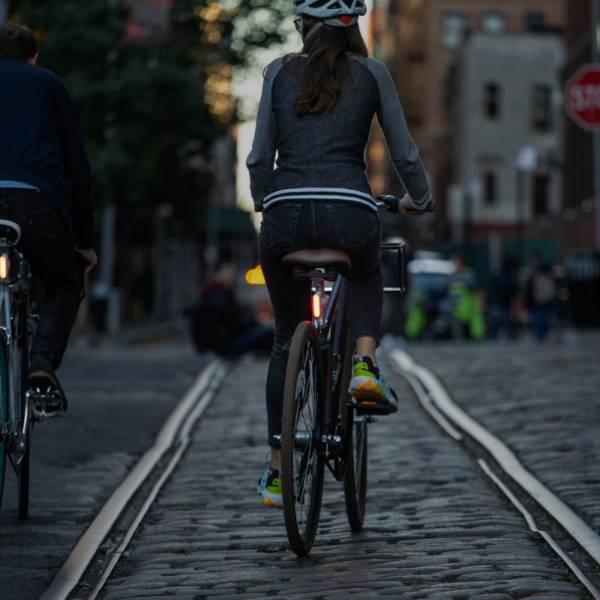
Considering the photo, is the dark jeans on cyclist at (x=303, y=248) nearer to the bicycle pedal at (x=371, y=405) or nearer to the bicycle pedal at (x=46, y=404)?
the bicycle pedal at (x=371, y=405)

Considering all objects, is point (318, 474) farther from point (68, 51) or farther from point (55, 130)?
point (68, 51)

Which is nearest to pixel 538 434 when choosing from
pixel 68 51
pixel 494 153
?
pixel 68 51

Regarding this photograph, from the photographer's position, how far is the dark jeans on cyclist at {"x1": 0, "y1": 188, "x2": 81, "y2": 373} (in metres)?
4.48

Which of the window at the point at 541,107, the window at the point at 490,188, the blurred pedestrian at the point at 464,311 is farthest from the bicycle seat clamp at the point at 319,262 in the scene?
the window at the point at 541,107

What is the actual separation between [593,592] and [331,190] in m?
1.56

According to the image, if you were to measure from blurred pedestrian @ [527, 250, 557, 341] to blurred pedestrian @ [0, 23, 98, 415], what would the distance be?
54.3 ft

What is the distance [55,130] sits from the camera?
15.2ft

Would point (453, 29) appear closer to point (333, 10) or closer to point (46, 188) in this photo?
point (46, 188)

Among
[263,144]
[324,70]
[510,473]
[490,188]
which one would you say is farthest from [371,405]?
A: [490,188]

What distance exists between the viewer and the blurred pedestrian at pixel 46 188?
177 inches

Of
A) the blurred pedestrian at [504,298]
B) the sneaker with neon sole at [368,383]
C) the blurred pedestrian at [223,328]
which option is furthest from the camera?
the blurred pedestrian at [504,298]

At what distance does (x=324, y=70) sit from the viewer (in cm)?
409

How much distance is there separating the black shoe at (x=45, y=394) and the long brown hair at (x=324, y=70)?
1360mm

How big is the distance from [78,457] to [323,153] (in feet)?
10.6
